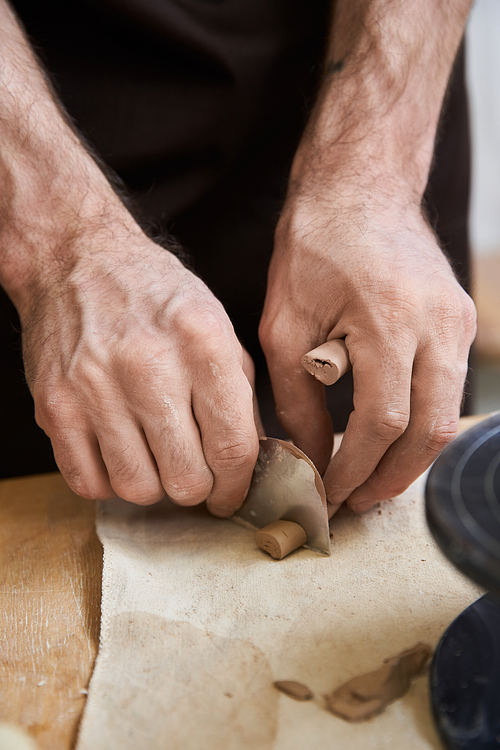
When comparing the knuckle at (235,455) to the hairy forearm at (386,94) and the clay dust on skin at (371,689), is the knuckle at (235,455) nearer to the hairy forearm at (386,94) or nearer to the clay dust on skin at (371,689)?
the clay dust on skin at (371,689)

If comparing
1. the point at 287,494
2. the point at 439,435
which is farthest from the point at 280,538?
the point at 439,435

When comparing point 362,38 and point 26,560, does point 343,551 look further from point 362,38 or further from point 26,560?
point 362,38

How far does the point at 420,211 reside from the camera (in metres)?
1.01

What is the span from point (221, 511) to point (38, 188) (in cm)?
62

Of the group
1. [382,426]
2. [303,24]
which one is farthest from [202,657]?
[303,24]

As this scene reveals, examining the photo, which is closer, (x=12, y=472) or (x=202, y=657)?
(x=202, y=657)

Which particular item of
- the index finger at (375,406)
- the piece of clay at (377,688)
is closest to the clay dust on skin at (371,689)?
the piece of clay at (377,688)

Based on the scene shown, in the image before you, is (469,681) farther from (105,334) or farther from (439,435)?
(105,334)

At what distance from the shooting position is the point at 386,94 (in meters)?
1.04

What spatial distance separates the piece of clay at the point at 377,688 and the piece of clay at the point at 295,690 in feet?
0.07

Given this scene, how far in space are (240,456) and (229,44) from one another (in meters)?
0.88

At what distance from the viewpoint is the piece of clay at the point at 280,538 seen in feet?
2.66

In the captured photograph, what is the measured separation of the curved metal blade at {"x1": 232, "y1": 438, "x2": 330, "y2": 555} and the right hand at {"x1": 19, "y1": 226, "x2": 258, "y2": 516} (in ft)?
0.09

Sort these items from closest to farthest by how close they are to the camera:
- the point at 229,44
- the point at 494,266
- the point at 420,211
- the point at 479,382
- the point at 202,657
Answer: the point at 202,657
the point at 420,211
the point at 229,44
the point at 479,382
the point at 494,266
